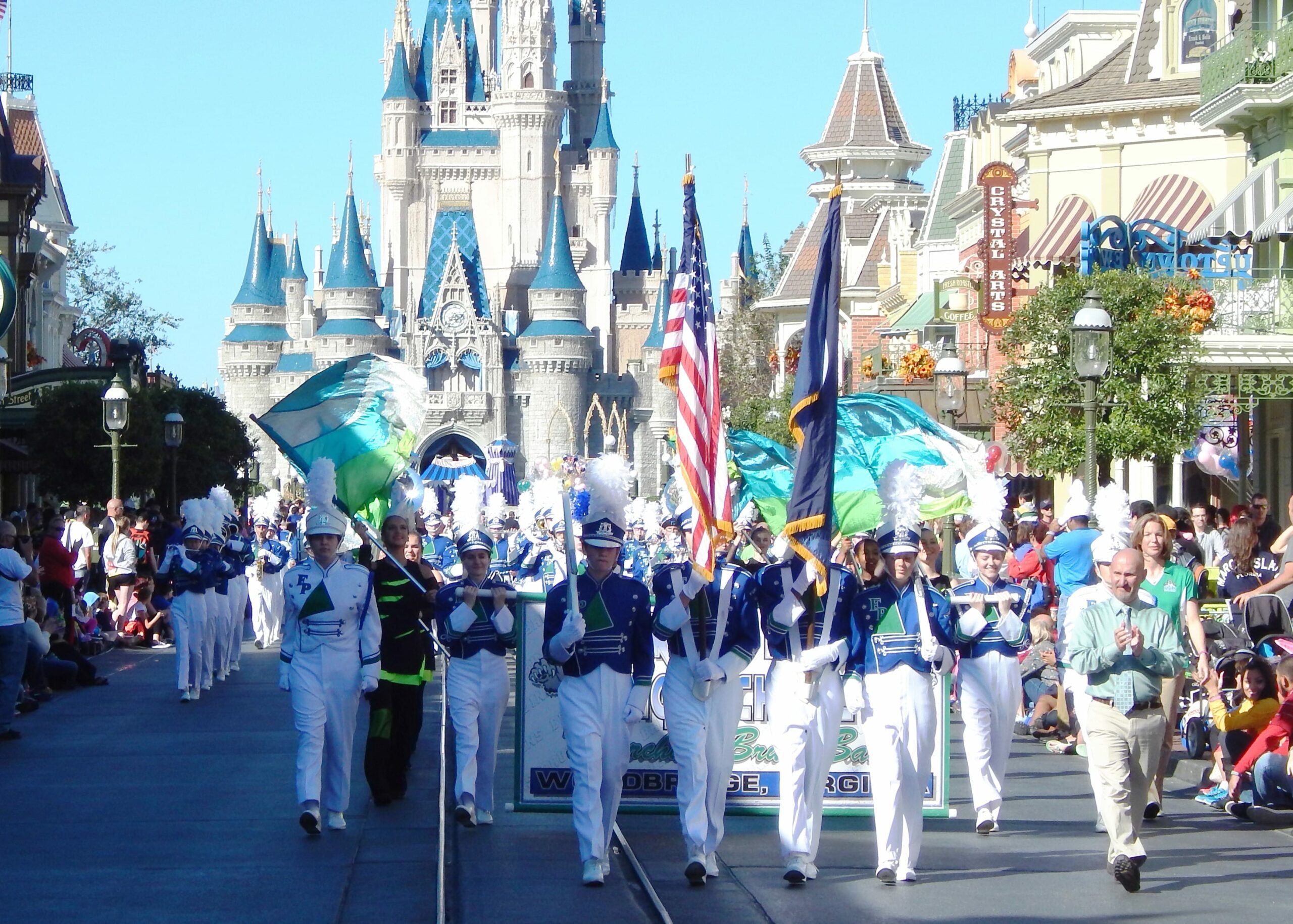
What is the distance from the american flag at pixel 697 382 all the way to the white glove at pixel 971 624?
1.20 metres

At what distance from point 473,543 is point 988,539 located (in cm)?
269

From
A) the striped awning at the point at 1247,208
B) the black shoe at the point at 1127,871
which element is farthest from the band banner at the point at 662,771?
the striped awning at the point at 1247,208

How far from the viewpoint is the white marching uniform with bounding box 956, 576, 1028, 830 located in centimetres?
1081

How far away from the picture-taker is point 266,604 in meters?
26.9

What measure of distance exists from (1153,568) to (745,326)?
56.5 meters

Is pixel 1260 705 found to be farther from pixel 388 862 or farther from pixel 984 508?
pixel 388 862

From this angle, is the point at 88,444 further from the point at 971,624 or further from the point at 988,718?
the point at 971,624

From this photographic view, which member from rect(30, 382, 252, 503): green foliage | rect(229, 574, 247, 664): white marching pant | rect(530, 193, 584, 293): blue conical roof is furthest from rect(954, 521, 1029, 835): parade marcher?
rect(530, 193, 584, 293): blue conical roof

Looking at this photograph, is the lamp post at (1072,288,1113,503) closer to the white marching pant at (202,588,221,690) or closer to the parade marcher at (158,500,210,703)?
the parade marcher at (158,500,210,703)

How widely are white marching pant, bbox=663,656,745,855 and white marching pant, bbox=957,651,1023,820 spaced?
177 centimetres

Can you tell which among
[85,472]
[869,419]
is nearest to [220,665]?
[869,419]

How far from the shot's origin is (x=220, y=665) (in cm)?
2055

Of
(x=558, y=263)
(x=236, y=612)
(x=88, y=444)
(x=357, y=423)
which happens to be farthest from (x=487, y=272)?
(x=357, y=423)

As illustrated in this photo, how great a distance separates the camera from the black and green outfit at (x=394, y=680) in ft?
39.1
